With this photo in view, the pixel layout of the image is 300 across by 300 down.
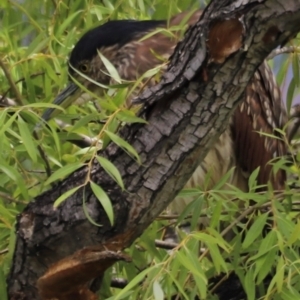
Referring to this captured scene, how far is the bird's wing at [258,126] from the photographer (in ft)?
11.5

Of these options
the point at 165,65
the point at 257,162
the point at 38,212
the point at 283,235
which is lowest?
the point at 257,162

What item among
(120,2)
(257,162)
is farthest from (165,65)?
(257,162)

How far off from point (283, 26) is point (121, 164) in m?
0.50

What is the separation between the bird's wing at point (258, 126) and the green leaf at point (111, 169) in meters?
1.46

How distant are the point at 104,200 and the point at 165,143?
19 cm

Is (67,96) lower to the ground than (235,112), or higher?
higher

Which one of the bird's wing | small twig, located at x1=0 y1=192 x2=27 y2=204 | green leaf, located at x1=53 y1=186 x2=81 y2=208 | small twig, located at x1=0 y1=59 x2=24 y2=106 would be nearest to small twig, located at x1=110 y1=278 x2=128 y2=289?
small twig, located at x1=0 y1=192 x2=27 y2=204

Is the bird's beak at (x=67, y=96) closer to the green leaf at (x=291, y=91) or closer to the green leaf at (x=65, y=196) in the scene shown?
the green leaf at (x=291, y=91)

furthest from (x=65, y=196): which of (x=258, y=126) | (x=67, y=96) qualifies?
(x=258, y=126)

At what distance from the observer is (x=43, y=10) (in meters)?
3.20

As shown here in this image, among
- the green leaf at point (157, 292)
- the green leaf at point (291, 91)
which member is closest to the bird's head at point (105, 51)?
the green leaf at point (291, 91)

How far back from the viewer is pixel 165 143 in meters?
2.12

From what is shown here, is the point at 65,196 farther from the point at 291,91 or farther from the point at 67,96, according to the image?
the point at 67,96

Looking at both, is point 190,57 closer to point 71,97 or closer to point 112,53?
point 71,97
